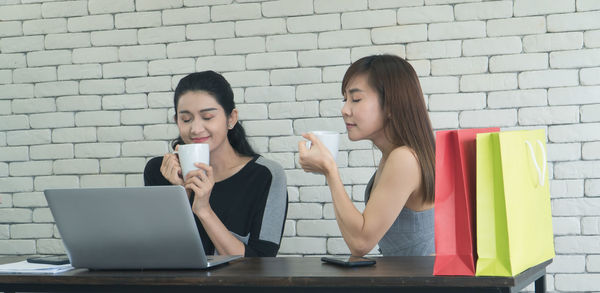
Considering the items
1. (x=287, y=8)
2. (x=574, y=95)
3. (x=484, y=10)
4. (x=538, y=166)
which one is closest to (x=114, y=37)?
(x=287, y=8)

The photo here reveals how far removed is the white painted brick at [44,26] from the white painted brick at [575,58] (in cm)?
215

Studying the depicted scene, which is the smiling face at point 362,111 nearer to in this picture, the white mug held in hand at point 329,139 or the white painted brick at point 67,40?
the white mug held in hand at point 329,139

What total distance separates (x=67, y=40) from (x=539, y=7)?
2072 mm

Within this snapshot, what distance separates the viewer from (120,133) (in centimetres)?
301

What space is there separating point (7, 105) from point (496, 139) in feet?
8.50

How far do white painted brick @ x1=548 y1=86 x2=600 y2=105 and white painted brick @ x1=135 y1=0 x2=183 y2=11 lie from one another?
5.31ft

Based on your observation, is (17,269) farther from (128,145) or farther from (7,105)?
(7,105)

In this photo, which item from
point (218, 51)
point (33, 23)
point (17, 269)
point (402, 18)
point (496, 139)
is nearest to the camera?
point (496, 139)

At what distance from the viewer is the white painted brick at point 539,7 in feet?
8.50

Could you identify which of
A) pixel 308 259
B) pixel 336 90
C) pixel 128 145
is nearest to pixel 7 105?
pixel 128 145

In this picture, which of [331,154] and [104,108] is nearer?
[331,154]

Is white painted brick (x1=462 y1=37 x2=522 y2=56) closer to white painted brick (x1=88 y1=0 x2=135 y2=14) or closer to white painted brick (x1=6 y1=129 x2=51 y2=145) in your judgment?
white painted brick (x1=88 y1=0 x2=135 y2=14)

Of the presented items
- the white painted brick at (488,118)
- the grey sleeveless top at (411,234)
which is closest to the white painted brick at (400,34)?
the white painted brick at (488,118)

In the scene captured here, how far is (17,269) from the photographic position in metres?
1.52
